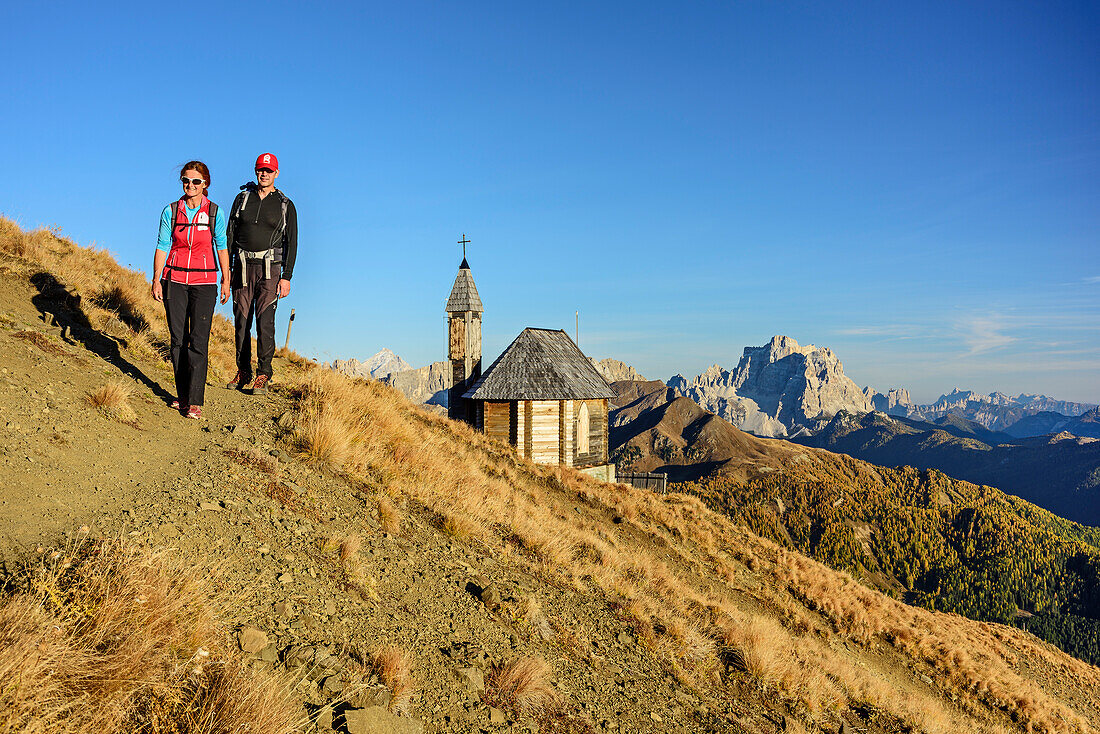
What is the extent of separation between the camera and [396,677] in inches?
163

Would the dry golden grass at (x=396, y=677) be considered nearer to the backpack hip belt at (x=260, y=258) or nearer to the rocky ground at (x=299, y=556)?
the rocky ground at (x=299, y=556)

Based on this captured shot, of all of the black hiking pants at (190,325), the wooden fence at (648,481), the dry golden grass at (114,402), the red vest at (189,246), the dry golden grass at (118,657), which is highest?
the red vest at (189,246)

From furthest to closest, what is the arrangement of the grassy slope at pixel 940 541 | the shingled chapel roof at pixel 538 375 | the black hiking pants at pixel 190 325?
the grassy slope at pixel 940 541
the shingled chapel roof at pixel 538 375
the black hiking pants at pixel 190 325

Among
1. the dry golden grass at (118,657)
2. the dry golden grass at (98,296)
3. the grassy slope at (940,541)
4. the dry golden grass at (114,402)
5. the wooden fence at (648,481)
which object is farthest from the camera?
the grassy slope at (940,541)

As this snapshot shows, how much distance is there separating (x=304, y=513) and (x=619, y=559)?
7077mm

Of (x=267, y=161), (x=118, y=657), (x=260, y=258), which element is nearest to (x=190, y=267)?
(x=260, y=258)

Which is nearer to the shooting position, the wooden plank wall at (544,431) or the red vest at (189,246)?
the red vest at (189,246)

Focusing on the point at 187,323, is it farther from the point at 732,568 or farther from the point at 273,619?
the point at 732,568

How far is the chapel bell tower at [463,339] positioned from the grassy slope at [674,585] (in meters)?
8.17

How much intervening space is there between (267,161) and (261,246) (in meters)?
1.15

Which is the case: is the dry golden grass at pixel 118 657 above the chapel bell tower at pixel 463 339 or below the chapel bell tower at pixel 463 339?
below

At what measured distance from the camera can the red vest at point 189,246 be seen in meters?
6.62

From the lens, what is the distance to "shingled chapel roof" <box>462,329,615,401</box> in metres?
27.6

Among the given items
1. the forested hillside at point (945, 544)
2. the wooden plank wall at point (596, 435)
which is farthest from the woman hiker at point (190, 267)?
the forested hillside at point (945, 544)
